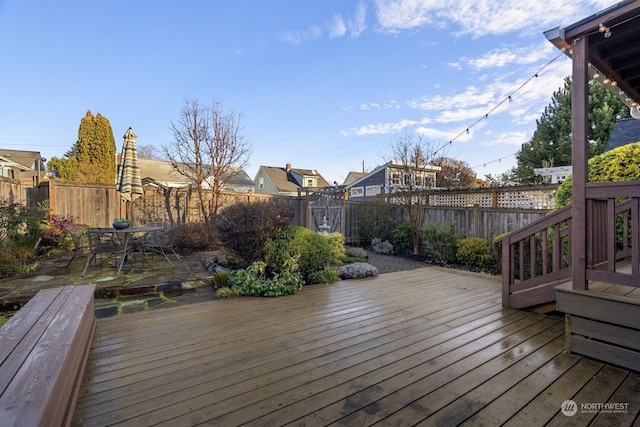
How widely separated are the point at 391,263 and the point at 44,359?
591 cm

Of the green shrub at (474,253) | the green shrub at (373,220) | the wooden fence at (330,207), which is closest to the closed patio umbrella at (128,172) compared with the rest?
the wooden fence at (330,207)

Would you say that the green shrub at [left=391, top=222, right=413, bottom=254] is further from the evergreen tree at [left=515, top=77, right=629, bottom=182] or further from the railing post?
the evergreen tree at [left=515, top=77, right=629, bottom=182]

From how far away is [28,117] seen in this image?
13.9m

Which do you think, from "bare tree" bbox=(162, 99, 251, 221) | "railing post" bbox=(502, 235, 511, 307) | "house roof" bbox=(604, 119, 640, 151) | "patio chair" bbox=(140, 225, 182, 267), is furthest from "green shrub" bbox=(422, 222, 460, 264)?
"bare tree" bbox=(162, 99, 251, 221)

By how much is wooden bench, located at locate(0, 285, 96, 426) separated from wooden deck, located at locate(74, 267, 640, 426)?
23cm

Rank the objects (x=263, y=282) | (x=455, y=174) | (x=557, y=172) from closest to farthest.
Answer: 1. (x=263, y=282)
2. (x=557, y=172)
3. (x=455, y=174)

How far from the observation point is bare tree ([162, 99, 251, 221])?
8.52 m

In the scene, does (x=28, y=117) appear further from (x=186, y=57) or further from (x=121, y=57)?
(x=186, y=57)

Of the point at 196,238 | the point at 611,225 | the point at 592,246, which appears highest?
the point at 611,225

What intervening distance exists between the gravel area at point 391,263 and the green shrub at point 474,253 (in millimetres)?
752

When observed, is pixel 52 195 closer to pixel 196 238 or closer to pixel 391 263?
pixel 196 238

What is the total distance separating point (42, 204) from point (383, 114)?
1182cm

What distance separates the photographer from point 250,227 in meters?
4.50

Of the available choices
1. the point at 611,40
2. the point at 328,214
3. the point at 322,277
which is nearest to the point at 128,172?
the point at 322,277
